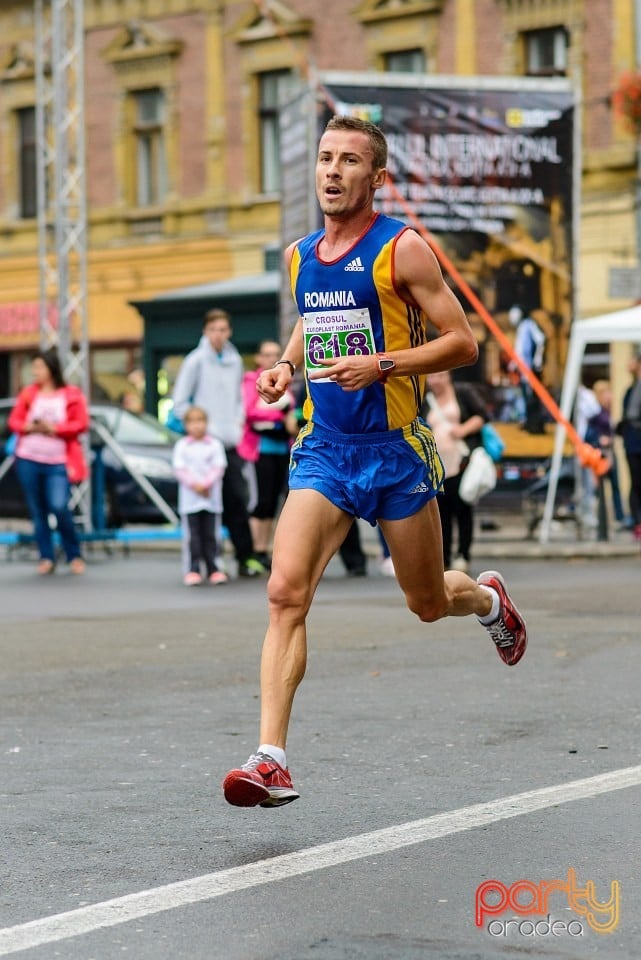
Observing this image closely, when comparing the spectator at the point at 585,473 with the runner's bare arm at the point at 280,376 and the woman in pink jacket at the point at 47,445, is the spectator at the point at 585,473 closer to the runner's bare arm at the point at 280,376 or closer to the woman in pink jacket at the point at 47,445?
the woman in pink jacket at the point at 47,445

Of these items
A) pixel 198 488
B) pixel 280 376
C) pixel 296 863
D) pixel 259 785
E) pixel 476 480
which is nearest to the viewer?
pixel 296 863

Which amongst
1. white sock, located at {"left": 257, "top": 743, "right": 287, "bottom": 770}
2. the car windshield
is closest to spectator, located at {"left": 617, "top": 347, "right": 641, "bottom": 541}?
the car windshield

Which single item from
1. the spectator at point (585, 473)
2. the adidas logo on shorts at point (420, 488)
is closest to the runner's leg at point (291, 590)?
the adidas logo on shorts at point (420, 488)

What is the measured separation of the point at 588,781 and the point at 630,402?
15446 millimetres

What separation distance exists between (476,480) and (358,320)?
9335 millimetres

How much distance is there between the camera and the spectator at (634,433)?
21.3 m

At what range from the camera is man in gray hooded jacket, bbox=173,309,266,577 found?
1549 centimetres

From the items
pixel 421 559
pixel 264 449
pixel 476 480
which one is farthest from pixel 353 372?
pixel 264 449

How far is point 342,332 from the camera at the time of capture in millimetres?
6195

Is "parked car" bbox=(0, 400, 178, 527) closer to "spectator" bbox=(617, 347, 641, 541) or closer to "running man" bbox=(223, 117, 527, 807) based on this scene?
"spectator" bbox=(617, 347, 641, 541)

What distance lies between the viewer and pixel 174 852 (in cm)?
545

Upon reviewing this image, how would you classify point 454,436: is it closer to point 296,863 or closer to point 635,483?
point 635,483

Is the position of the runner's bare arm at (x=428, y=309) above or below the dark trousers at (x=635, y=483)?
above

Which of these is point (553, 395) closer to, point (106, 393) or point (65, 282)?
point (65, 282)
